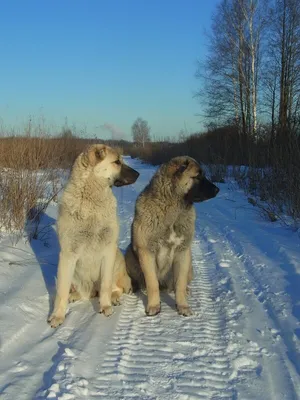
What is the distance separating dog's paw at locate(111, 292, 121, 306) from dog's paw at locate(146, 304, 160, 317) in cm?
35

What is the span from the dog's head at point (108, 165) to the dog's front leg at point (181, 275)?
87cm

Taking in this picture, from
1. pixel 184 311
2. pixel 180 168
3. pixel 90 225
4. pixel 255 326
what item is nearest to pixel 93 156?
pixel 90 225

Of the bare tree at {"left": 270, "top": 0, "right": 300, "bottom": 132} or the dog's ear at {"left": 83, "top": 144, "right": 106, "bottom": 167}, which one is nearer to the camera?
the dog's ear at {"left": 83, "top": 144, "right": 106, "bottom": 167}

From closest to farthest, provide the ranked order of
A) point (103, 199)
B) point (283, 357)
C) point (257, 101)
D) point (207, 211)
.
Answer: point (283, 357) < point (103, 199) < point (207, 211) < point (257, 101)

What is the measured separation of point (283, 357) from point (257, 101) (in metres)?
20.2

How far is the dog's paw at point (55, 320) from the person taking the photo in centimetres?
307

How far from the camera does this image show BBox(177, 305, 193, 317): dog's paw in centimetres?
338

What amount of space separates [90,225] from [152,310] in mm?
948

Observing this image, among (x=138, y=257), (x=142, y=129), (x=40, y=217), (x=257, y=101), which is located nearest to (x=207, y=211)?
(x=40, y=217)

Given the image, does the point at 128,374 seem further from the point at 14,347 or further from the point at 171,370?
the point at 14,347

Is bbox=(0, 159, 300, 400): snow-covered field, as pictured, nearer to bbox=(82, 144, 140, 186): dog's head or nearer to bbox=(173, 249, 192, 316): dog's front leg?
bbox=(173, 249, 192, 316): dog's front leg

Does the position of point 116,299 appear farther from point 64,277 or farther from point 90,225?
point 90,225

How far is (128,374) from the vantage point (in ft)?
7.59

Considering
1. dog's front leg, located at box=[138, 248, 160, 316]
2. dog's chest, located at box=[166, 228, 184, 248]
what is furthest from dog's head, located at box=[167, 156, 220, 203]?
dog's front leg, located at box=[138, 248, 160, 316]
